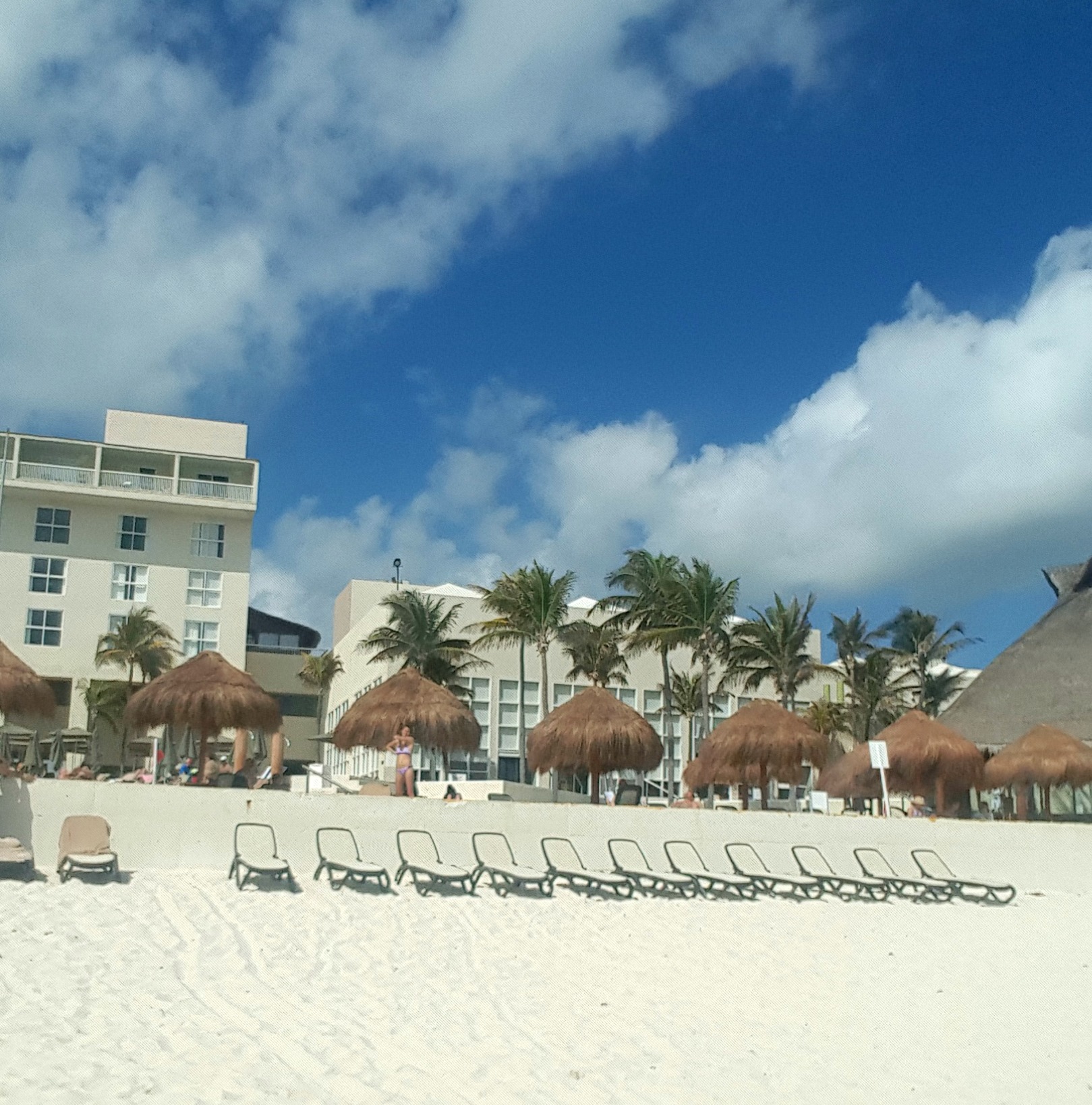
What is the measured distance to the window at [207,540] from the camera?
4497cm

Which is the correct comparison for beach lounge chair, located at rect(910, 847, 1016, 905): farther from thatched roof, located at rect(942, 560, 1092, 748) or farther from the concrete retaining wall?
thatched roof, located at rect(942, 560, 1092, 748)

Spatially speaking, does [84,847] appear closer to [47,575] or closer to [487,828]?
[487,828]

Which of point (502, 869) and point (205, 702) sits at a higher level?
point (205, 702)

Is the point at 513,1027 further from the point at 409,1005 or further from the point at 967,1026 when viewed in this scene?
the point at 967,1026

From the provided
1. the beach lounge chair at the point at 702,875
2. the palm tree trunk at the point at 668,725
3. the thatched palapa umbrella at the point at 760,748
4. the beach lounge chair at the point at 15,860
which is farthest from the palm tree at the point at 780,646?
the beach lounge chair at the point at 15,860

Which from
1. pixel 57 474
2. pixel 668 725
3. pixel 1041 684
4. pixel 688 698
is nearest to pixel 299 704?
pixel 57 474

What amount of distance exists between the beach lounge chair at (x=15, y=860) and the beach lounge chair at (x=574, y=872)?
5714 millimetres

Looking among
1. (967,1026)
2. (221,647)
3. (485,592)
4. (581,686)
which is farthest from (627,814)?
(221,647)

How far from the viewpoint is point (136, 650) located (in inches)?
1604

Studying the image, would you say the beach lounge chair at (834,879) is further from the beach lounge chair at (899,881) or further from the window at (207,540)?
the window at (207,540)

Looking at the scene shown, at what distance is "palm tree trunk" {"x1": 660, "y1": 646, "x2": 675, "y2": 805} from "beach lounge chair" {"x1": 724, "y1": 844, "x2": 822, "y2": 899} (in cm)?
1646

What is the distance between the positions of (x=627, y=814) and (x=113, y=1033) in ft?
32.6

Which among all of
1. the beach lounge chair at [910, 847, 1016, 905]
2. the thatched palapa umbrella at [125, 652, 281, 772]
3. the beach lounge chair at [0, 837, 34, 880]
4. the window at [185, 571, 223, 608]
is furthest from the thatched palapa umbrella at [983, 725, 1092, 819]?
the window at [185, 571, 223, 608]

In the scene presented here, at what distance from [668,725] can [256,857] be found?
1004 inches
